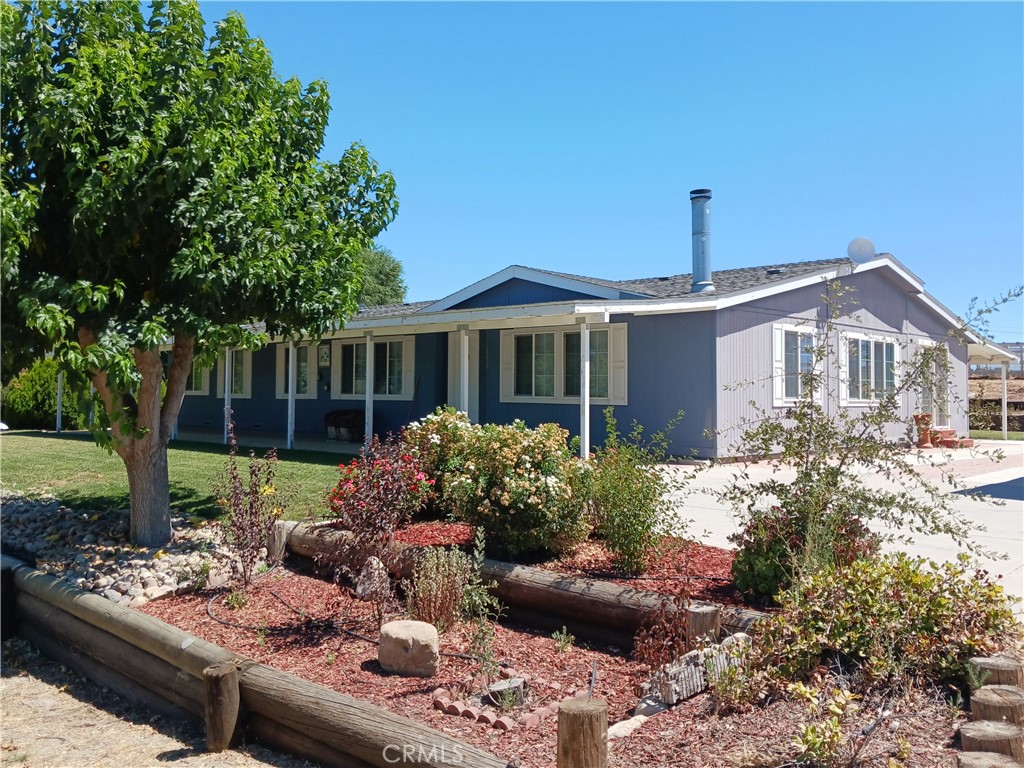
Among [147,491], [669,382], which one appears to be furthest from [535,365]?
[147,491]

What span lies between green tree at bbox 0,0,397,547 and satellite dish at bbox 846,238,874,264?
1176 centimetres

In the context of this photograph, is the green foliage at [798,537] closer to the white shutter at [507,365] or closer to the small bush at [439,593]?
the small bush at [439,593]

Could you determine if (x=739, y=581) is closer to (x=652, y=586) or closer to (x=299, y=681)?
(x=652, y=586)

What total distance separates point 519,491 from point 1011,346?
19704 mm

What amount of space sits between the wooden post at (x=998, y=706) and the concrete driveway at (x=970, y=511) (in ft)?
4.25

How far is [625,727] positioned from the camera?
3467mm

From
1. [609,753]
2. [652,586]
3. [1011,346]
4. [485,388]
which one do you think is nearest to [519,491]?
[652,586]

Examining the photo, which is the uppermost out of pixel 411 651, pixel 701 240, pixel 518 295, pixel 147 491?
pixel 701 240

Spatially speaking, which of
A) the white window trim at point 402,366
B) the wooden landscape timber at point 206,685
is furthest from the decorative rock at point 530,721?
the white window trim at point 402,366

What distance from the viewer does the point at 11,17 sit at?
5336 millimetres

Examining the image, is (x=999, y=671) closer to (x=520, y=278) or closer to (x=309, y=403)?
(x=520, y=278)

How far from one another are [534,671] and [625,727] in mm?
963

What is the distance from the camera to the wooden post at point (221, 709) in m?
3.80

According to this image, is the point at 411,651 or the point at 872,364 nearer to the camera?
the point at 411,651
